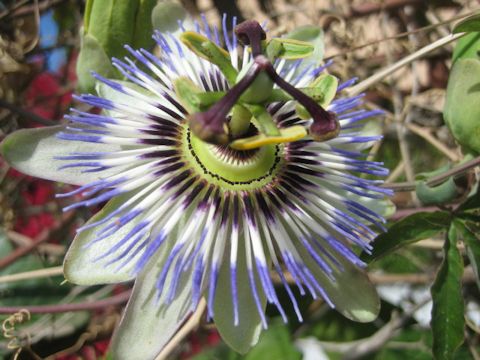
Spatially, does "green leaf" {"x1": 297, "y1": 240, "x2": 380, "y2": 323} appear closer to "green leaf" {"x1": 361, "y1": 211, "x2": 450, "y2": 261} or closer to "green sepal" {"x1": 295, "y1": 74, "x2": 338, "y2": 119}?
"green leaf" {"x1": 361, "y1": 211, "x2": 450, "y2": 261}

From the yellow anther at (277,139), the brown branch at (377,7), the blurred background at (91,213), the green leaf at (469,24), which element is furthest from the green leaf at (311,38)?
the brown branch at (377,7)

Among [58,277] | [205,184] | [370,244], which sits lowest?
[58,277]

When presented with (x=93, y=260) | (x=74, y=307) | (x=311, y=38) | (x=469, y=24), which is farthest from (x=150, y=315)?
(x=469, y=24)

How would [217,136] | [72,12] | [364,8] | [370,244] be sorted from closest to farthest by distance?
[217,136] < [370,244] < [72,12] < [364,8]

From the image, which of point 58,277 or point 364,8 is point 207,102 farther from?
point 364,8

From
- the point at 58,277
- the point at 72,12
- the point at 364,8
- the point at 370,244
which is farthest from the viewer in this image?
the point at 364,8

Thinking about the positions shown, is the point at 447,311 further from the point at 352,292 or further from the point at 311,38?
the point at 311,38

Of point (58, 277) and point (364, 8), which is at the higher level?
point (364, 8)

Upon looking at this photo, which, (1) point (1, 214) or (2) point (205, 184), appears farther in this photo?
(1) point (1, 214)

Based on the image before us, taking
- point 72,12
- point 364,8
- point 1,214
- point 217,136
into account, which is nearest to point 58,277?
point 1,214
